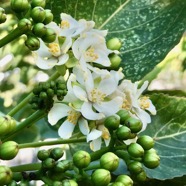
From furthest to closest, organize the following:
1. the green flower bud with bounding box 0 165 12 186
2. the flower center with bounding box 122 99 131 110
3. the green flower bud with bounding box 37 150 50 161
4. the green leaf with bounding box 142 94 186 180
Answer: the green leaf with bounding box 142 94 186 180, the flower center with bounding box 122 99 131 110, the green flower bud with bounding box 37 150 50 161, the green flower bud with bounding box 0 165 12 186

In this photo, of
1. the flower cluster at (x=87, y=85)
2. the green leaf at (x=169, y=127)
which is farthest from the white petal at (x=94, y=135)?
the green leaf at (x=169, y=127)

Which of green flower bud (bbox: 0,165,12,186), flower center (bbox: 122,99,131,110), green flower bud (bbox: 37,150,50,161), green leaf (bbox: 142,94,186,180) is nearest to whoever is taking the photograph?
green flower bud (bbox: 0,165,12,186)

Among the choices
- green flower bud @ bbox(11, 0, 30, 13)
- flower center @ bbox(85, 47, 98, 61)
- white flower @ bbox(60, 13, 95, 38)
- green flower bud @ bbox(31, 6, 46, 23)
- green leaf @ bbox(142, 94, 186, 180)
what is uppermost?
green flower bud @ bbox(11, 0, 30, 13)

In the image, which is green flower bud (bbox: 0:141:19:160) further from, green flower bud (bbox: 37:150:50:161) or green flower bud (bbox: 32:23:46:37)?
green flower bud (bbox: 32:23:46:37)

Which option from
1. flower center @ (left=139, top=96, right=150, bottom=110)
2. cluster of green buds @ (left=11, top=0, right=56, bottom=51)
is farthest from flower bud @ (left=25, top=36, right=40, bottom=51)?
flower center @ (left=139, top=96, right=150, bottom=110)

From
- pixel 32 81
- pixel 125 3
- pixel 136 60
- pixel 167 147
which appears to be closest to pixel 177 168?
pixel 167 147

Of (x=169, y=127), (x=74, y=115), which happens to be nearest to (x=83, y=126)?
(x=74, y=115)

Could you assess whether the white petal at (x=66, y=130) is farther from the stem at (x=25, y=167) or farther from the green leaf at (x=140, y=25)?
the green leaf at (x=140, y=25)
